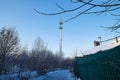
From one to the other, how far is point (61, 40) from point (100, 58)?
3566cm

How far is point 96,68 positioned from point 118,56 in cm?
307

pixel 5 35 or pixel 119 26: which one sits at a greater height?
pixel 5 35

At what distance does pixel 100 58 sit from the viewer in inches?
385

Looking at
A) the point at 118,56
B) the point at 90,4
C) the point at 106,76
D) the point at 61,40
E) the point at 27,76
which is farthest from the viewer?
the point at 61,40

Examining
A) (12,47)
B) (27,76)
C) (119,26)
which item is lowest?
(27,76)

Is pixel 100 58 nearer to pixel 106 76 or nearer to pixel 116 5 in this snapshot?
pixel 106 76

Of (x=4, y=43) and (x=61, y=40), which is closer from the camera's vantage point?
(x=4, y=43)

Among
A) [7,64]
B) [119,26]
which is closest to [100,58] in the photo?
[119,26]

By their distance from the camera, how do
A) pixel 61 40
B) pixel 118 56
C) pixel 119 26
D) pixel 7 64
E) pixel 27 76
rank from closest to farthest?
pixel 119 26 < pixel 118 56 < pixel 27 76 < pixel 7 64 < pixel 61 40

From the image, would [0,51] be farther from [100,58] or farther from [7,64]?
[100,58]

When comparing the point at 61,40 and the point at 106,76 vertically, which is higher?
the point at 61,40

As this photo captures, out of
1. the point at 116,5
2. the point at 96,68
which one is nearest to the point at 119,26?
the point at 116,5

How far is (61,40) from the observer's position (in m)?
45.4

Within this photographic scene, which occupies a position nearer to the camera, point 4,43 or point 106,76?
point 106,76
